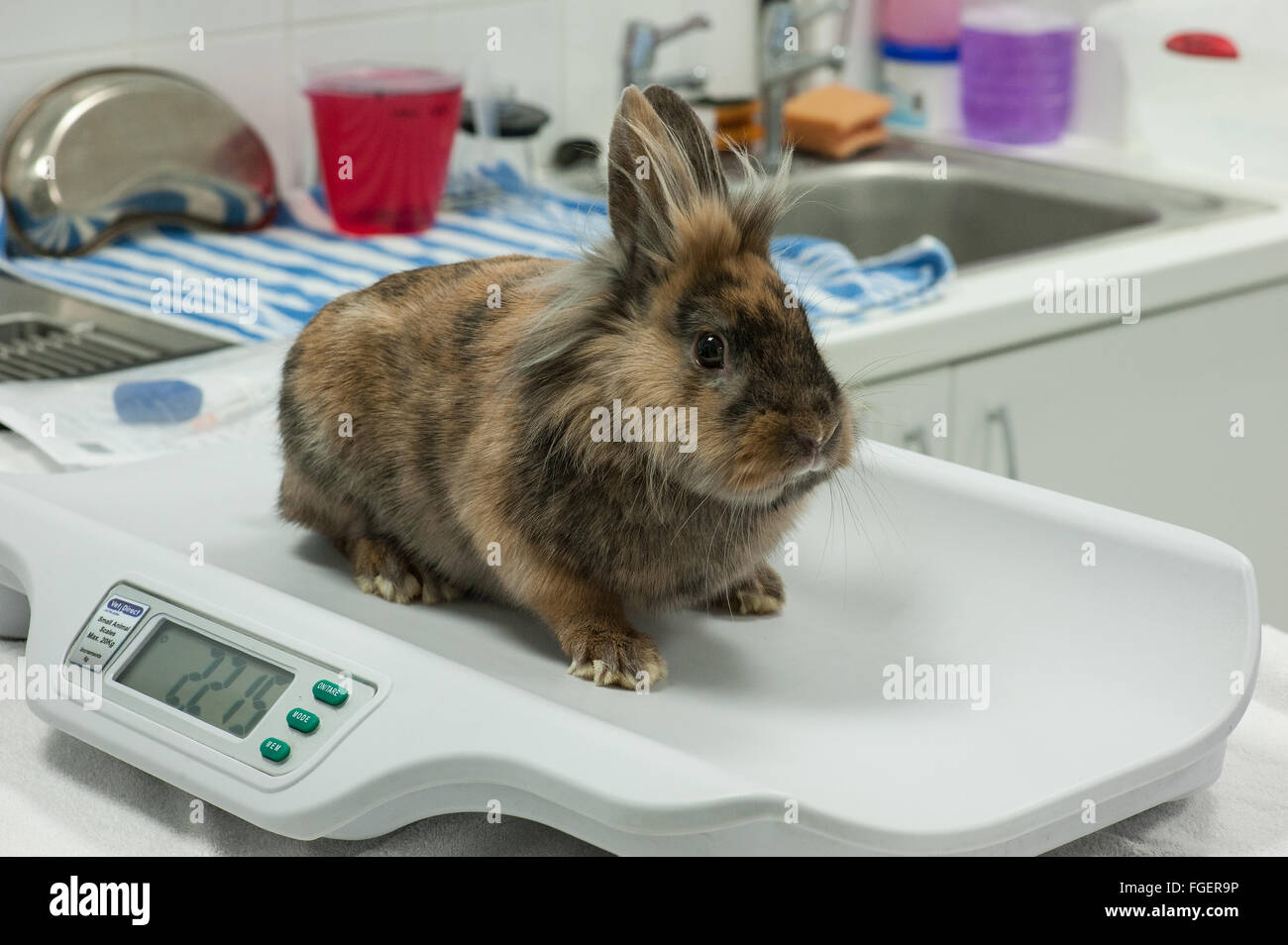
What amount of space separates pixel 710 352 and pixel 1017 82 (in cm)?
163

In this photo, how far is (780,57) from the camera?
227 cm

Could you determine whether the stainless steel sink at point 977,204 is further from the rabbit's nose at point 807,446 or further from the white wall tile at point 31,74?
the rabbit's nose at point 807,446

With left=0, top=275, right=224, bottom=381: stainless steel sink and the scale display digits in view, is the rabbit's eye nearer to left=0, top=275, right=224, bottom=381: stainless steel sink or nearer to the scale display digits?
the scale display digits

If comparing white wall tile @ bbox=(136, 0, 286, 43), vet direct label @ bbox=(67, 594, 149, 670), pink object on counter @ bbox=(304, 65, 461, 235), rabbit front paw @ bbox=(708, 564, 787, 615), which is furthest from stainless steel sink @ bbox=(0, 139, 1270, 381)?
vet direct label @ bbox=(67, 594, 149, 670)

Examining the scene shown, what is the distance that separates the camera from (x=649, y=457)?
838mm

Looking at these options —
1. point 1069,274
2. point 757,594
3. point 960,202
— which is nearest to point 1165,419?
point 1069,274

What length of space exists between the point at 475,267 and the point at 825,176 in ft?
4.29

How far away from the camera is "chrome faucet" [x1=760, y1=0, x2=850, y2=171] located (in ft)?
7.36

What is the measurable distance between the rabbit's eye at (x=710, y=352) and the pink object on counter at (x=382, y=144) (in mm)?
1126

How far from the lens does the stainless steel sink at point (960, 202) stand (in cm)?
211

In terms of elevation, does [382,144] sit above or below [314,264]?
above

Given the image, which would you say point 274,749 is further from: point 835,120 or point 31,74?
point 835,120

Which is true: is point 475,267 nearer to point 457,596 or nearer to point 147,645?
point 457,596
